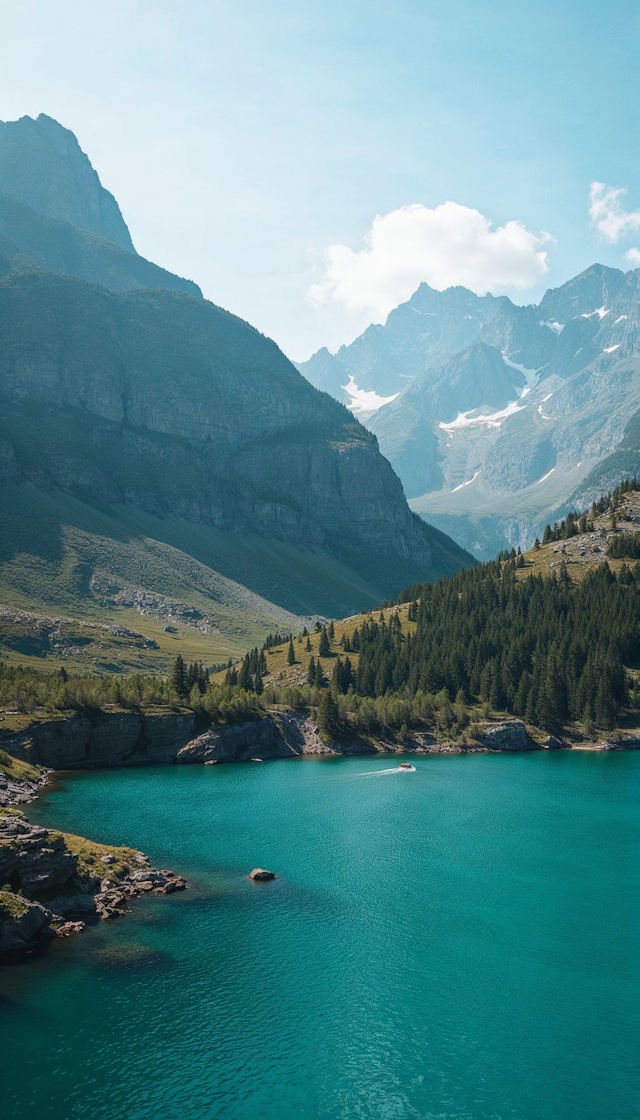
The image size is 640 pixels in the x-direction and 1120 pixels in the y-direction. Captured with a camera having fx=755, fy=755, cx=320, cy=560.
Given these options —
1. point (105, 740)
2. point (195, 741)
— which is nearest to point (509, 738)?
point (195, 741)

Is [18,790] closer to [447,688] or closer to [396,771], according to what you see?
[396,771]

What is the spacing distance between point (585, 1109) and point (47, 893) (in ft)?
152

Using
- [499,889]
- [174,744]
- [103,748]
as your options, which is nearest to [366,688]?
[174,744]

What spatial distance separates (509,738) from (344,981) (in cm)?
11156

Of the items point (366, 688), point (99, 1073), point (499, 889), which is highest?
point (366, 688)

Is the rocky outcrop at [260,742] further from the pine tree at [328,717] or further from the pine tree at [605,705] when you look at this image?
the pine tree at [605,705]

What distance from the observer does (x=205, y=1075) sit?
159 feet

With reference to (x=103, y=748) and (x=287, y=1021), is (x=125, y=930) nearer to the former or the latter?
(x=287, y=1021)

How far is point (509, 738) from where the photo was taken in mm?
165000

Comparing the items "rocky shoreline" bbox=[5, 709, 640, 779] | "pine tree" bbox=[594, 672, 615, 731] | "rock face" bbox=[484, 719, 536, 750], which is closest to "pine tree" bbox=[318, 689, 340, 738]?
"rocky shoreline" bbox=[5, 709, 640, 779]

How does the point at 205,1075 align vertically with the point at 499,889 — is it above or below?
below

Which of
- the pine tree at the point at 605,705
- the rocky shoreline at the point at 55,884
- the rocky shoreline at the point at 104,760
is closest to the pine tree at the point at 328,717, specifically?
the rocky shoreline at the point at 104,760

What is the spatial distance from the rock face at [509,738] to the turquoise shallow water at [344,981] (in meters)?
56.8

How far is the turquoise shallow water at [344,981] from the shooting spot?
4725 cm
